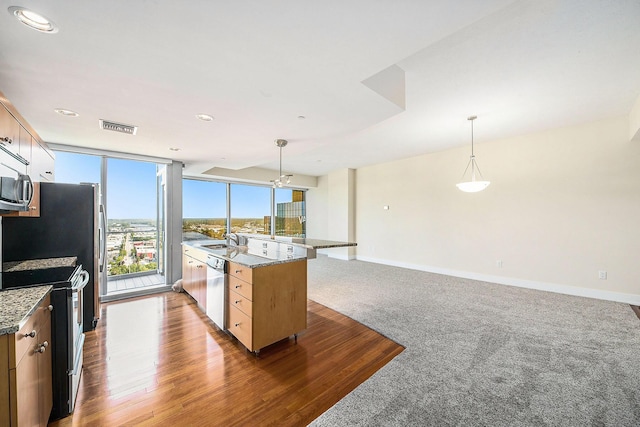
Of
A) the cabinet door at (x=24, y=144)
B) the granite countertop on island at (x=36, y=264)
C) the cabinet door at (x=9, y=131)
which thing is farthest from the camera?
the granite countertop on island at (x=36, y=264)

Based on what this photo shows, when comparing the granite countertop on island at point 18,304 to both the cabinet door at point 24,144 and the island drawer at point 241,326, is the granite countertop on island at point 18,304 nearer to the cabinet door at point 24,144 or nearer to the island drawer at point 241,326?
the cabinet door at point 24,144

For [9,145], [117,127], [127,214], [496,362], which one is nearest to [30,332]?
[9,145]

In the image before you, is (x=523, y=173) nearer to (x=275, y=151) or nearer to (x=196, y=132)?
(x=275, y=151)

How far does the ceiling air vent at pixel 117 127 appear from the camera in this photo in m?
2.81

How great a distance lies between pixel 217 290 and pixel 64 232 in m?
1.83

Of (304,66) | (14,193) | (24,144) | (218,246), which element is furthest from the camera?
(218,246)

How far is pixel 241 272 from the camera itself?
2.51m

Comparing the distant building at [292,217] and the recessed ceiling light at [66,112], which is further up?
the recessed ceiling light at [66,112]

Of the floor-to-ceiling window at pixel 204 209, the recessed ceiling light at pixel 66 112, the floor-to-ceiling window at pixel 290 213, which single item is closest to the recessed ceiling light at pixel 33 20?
the recessed ceiling light at pixel 66 112

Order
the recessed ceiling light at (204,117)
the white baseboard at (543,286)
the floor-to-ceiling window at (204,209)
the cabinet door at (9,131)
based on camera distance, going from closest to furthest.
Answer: the cabinet door at (9,131) → the recessed ceiling light at (204,117) → the white baseboard at (543,286) → the floor-to-ceiling window at (204,209)

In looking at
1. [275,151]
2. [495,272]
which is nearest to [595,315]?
[495,272]

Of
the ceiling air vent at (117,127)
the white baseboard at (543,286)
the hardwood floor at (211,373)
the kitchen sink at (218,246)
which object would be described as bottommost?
the hardwood floor at (211,373)

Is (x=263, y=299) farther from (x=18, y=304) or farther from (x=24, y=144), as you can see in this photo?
(x=24, y=144)

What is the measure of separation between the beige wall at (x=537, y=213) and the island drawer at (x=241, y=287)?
481 centimetres
